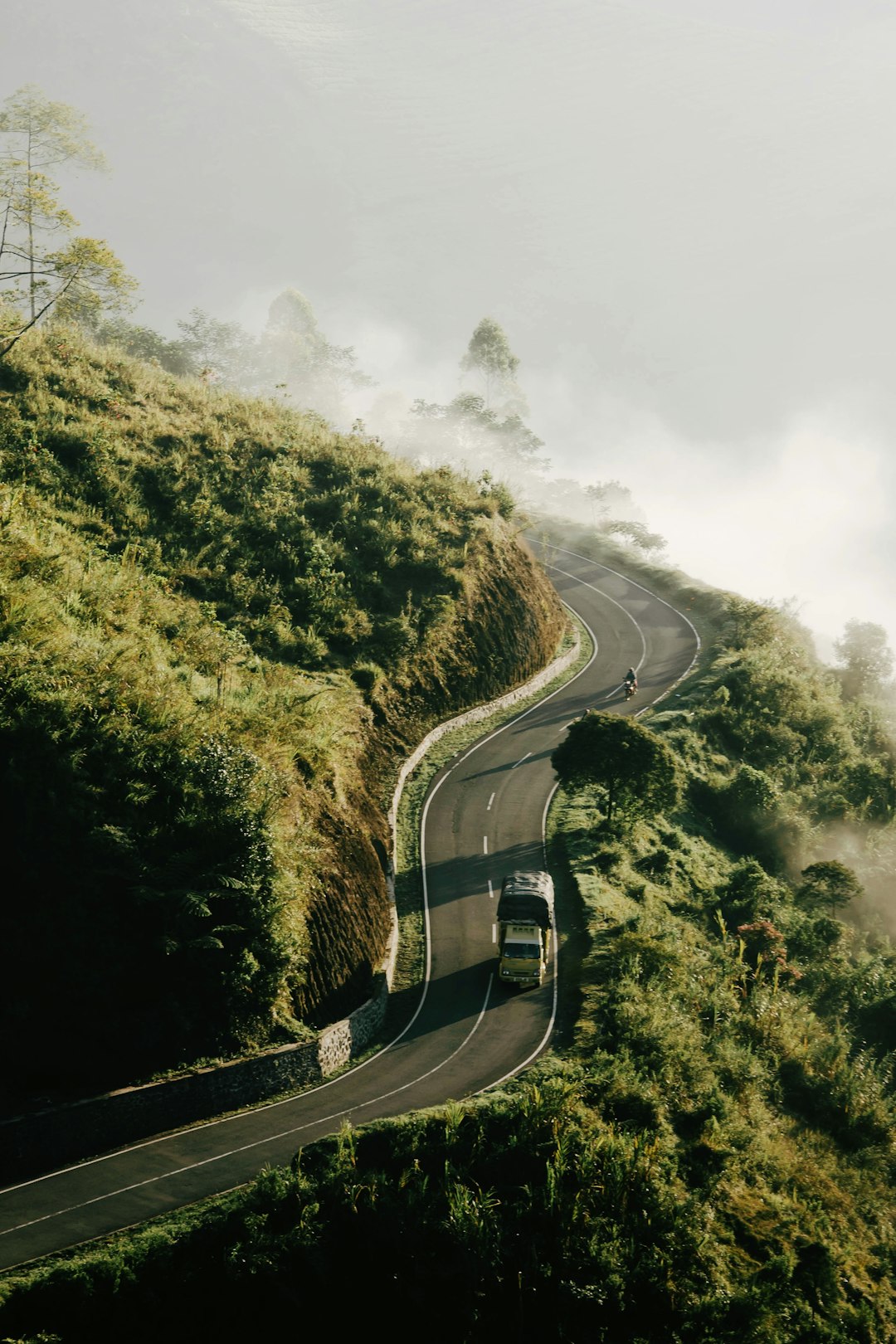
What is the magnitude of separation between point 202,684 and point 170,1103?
1239cm

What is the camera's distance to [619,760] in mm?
35125

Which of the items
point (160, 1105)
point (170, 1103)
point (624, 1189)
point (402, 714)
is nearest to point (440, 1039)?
point (624, 1189)

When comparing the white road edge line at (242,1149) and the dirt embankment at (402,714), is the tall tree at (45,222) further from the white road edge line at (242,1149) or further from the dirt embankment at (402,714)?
the white road edge line at (242,1149)

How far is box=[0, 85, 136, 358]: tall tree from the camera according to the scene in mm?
43188

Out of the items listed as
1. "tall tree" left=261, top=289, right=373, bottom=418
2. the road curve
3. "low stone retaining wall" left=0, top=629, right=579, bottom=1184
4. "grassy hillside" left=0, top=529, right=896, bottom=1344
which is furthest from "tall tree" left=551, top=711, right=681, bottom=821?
"tall tree" left=261, top=289, right=373, bottom=418

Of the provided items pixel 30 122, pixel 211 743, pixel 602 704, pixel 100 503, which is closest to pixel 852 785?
pixel 602 704

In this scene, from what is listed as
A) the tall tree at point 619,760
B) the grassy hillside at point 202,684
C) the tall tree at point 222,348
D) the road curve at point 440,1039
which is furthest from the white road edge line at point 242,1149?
the tall tree at point 222,348

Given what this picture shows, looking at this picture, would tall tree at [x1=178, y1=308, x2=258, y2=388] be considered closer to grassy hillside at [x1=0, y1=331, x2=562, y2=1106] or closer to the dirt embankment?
grassy hillside at [x1=0, y1=331, x2=562, y2=1106]

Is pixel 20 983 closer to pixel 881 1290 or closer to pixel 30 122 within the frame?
pixel 881 1290

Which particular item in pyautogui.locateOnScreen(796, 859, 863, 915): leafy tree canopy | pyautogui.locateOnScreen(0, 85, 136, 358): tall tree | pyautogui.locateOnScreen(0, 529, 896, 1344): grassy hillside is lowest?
pyautogui.locateOnScreen(0, 529, 896, 1344): grassy hillside

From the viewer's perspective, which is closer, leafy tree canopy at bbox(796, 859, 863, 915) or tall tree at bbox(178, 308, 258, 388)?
leafy tree canopy at bbox(796, 859, 863, 915)

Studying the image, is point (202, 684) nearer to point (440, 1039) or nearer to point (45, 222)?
point (440, 1039)

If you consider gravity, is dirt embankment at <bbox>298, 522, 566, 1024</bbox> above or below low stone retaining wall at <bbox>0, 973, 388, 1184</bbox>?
above

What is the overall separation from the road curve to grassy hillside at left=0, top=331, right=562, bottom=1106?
1.93 m
